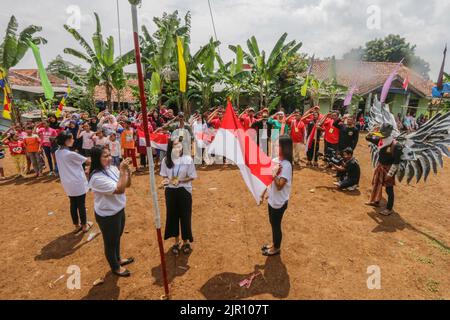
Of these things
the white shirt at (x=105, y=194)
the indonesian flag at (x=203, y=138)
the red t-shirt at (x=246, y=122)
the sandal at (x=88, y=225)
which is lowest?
the sandal at (x=88, y=225)

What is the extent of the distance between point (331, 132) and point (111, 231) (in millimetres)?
6844

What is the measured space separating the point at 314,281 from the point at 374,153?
4035 mm

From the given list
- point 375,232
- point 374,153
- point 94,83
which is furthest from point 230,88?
point 375,232

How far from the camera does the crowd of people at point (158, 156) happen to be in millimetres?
3443

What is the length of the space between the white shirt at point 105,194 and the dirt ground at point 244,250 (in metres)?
1.08

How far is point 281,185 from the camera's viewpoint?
3.61m

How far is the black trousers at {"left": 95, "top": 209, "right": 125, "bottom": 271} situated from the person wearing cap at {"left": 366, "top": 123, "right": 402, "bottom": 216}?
199 inches

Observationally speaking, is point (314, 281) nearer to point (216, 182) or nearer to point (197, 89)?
point (216, 182)

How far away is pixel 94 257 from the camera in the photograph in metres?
4.27

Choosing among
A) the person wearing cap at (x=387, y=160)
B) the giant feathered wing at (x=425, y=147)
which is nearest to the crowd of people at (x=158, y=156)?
the person wearing cap at (x=387, y=160)

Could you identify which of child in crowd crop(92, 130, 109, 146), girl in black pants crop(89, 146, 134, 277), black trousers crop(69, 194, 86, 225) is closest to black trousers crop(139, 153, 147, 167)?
child in crowd crop(92, 130, 109, 146)

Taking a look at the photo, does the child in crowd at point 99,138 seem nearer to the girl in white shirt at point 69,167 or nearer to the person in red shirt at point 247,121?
the girl in white shirt at point 69,167

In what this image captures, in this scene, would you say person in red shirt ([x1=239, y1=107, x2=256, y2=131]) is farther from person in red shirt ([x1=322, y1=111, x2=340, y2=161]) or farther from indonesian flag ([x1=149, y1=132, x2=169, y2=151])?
indonesian flag ([x1=149, y1=132, x2=169, y2=151])

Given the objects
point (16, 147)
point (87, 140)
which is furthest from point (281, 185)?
point (16, 147)
